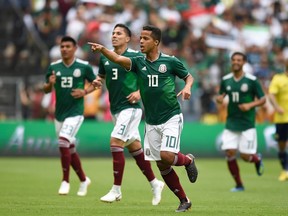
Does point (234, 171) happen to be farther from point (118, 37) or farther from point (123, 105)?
point (118, 37)

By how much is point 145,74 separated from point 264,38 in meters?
18.3

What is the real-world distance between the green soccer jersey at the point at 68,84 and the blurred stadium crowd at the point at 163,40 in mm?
10141

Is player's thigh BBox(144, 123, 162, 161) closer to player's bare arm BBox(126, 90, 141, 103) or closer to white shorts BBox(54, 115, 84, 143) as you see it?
player's bare arm BBox(126, 90, 141, 103)

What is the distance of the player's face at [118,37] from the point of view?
13953 mm

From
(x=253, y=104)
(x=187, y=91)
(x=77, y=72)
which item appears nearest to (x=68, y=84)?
(x=77, y=72)

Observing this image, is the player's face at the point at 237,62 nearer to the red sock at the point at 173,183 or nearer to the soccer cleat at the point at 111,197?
the soccer cleat at the point at 111,197

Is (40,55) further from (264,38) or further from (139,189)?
(139,189)


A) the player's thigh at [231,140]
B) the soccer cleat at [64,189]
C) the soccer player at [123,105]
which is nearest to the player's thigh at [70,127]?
the soccer cleat at [64,189]

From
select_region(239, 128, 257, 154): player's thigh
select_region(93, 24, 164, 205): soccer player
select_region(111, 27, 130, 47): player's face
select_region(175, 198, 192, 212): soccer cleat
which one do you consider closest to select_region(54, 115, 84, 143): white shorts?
select_region(93, 24, 164, 205): soccer player

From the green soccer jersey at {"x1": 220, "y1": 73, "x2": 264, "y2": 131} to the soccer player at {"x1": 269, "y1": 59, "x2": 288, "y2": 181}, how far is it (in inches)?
103

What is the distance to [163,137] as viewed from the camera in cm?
1206

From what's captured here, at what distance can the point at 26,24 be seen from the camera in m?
29.4

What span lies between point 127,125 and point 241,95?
383 centimetres

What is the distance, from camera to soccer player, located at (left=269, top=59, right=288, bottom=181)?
64.5ft
